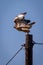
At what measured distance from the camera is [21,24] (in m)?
1.13

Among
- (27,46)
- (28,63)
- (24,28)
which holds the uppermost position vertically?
(24,28)

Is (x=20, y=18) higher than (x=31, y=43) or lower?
higher

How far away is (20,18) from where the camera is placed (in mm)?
1136

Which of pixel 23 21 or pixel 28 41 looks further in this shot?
pixel 23 21

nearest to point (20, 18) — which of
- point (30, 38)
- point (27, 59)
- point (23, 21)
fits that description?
point (23, 21)

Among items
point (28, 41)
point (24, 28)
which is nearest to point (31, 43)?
point (28, 41)

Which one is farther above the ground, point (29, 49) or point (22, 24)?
point (22, 24)

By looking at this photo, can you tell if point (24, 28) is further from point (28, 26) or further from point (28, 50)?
point (28, 50)

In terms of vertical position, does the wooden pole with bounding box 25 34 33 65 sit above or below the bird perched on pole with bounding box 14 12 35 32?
below

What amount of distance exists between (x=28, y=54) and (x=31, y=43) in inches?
3.0

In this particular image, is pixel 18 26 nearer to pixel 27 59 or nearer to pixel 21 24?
pixel 21 24

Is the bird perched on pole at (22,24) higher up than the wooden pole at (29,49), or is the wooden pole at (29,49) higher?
the bird perched on pole at (22,24)

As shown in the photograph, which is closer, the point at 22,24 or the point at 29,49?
the point at 29,49

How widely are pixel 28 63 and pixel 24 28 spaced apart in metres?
0.25
